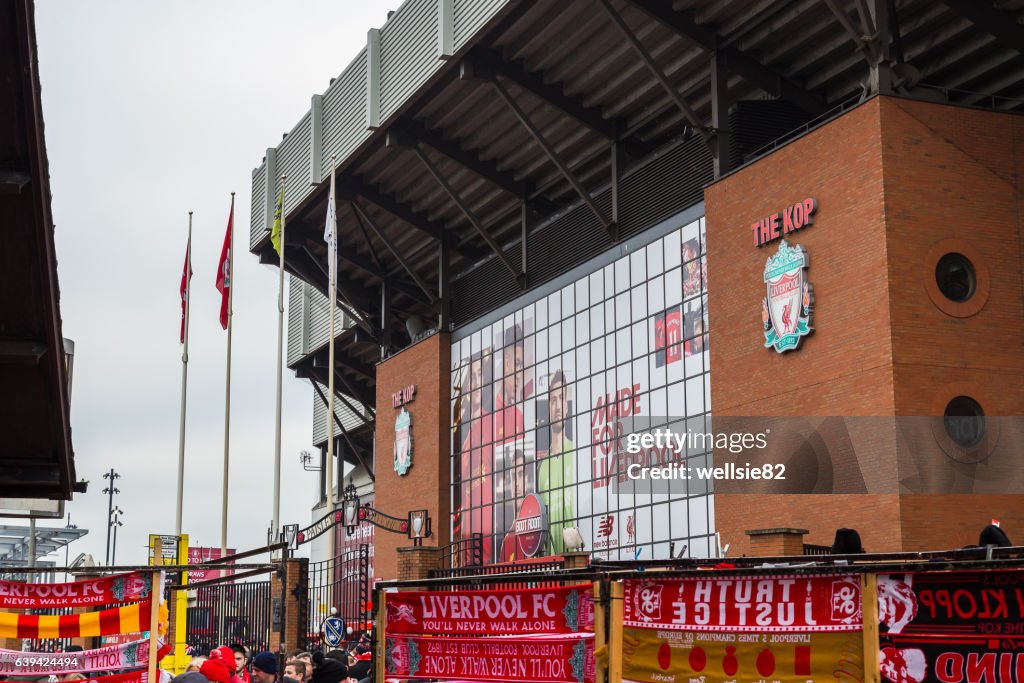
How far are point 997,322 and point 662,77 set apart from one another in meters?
9.35

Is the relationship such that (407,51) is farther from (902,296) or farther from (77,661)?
(77,661)

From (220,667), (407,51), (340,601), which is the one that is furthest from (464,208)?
(220,667)

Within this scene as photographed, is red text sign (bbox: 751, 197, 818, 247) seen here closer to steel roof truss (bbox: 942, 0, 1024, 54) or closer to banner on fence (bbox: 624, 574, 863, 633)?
steel roof truss (bbox: 942, 0, 1024, 54)

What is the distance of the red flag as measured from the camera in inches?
1346

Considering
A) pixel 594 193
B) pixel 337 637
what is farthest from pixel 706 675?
pixel 594 193

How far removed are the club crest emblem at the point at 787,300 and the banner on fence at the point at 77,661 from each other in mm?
17045

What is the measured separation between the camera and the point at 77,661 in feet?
35.4

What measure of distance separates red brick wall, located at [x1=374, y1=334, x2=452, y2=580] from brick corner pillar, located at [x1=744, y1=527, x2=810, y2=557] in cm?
1930

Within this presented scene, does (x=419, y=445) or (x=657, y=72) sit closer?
(x=657, y=72)

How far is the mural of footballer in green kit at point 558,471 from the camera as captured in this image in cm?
3469

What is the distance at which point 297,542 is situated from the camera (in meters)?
32.6

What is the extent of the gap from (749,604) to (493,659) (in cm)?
195

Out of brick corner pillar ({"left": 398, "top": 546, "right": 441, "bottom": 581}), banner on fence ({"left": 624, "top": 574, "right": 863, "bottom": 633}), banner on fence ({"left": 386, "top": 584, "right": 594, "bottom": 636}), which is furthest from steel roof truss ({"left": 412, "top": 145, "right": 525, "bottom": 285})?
banner on fence ({"left": 624, "top": 574, "right": 863, "bottom": 633})

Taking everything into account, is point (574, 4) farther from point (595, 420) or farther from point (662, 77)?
point (595, 420)
